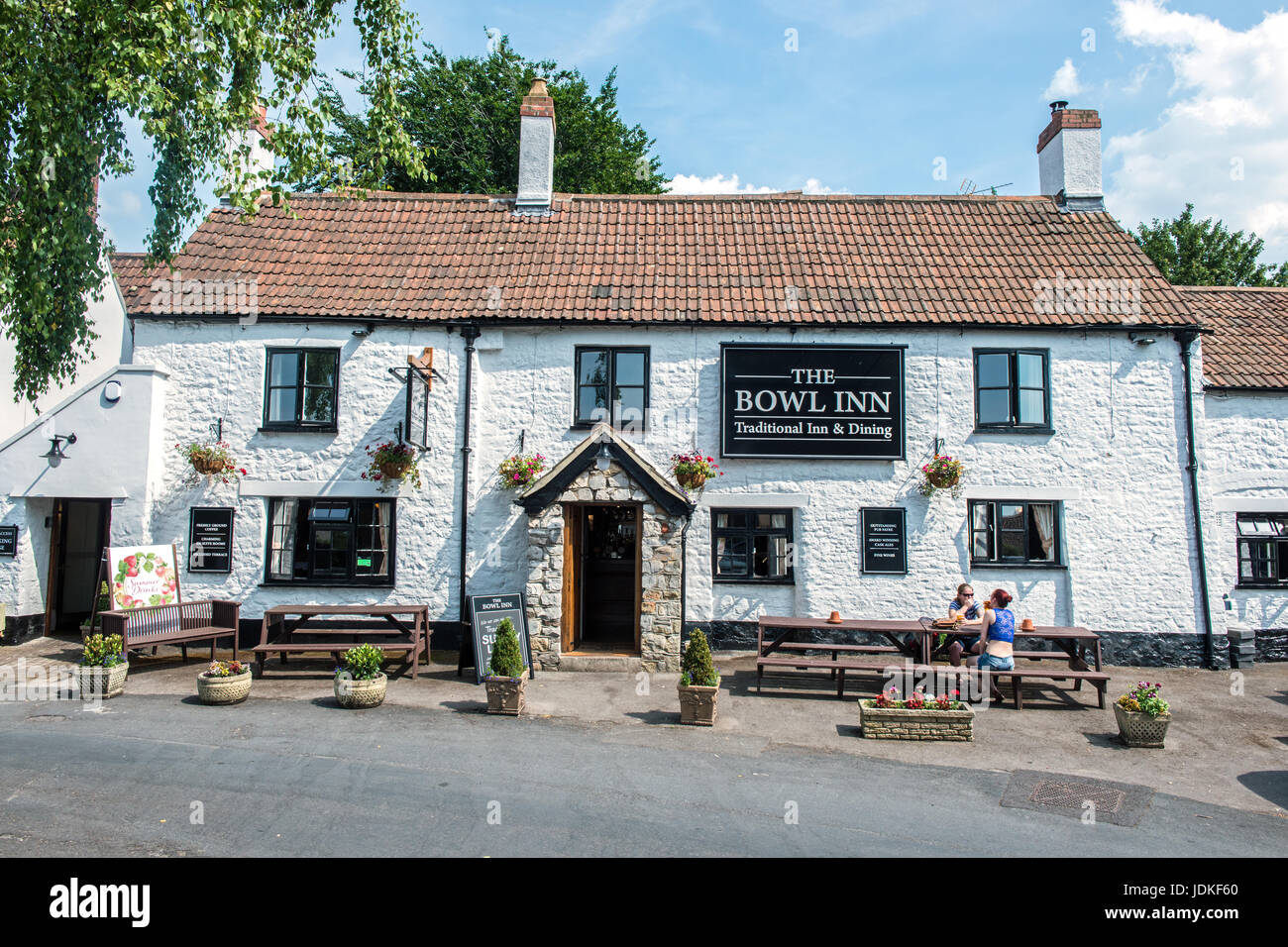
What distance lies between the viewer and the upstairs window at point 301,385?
45.0 feet

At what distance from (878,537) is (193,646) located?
40.5 ft

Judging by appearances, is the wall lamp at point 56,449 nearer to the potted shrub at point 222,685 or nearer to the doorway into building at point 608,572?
the potted shrub at point 222,685

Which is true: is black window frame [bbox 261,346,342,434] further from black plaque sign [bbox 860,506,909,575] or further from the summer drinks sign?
black plaque sign [bbox 860,506,909,575]

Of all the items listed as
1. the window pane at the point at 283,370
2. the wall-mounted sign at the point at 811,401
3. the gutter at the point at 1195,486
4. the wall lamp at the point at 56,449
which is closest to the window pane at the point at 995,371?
the wall-mounted sign at the point at 811,401

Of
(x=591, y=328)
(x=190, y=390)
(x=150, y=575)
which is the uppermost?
(x=591, y=328)

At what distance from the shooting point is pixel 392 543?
13.5m

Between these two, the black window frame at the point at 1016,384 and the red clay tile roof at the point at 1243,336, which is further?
the red clay tile roof at the point at 1243,336

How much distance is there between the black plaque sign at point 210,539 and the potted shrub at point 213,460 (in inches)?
23.8

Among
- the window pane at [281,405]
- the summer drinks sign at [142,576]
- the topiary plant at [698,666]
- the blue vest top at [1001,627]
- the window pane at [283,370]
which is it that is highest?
the window pane at [283,370]

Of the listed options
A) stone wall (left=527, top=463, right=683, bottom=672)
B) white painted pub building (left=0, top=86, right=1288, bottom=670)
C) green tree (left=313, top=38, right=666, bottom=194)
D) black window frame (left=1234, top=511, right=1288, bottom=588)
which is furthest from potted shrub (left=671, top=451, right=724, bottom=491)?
green tree (left=313, top=38, right=666, bottom=194)

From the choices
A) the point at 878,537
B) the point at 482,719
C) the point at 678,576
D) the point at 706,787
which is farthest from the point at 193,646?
the point at 878,537

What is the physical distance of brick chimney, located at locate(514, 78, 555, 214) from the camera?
1594 cm

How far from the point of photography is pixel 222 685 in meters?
9.94

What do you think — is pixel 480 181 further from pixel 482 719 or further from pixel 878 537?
pixel 482 719
